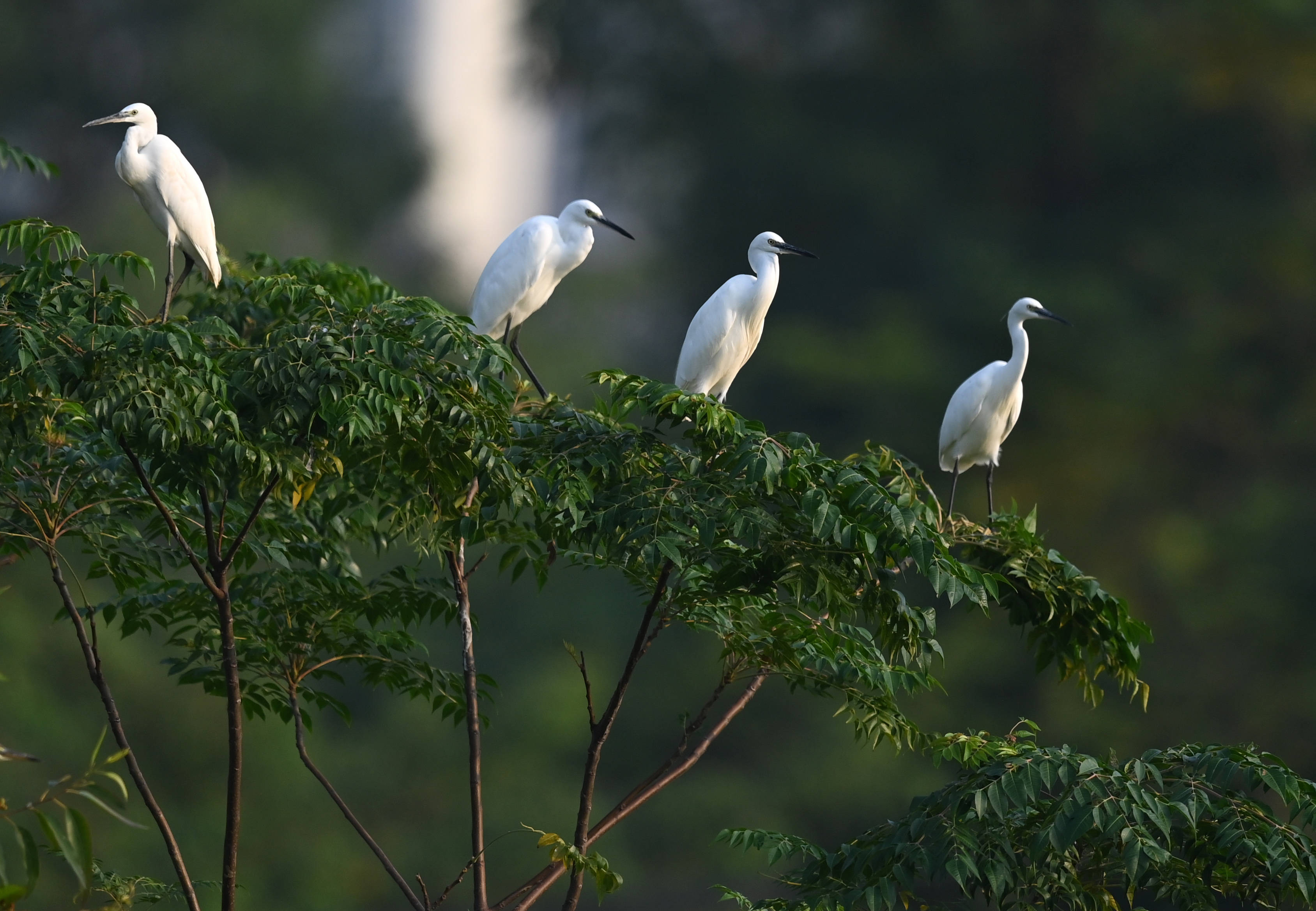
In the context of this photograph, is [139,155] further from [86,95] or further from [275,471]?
[86,95]

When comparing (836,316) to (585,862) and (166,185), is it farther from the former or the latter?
→ (585,862)

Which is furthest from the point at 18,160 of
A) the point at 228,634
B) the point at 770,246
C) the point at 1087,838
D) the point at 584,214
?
the point at 1087,838

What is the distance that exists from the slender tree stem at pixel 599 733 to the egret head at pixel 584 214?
137cm

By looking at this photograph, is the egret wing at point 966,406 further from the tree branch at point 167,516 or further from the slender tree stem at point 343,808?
the tree branch at point 167,516

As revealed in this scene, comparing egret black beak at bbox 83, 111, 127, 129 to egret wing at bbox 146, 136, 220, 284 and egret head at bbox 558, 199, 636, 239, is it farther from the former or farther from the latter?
egret head at bbox 558, 199, 636, 239

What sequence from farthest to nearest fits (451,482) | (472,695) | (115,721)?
(472,695), (115,721), (451,482)

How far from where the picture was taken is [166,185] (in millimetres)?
3062

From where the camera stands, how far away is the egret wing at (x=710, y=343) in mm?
3373

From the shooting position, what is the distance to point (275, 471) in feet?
8.03

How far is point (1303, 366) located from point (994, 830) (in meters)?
8.36

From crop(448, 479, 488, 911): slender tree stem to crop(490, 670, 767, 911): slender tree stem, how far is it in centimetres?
8

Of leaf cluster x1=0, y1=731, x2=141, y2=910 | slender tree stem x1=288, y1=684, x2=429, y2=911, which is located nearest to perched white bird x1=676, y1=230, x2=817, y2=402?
slender tree stem x1=288, y1=684, x2=429, y2=911

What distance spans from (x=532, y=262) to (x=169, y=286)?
1185 mm

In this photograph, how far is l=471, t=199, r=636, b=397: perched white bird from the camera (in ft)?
12.2
